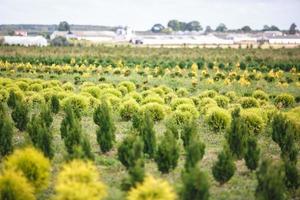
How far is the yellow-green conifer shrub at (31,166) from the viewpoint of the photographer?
27.7 feet

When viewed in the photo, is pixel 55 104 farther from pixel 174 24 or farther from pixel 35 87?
pixel 174 24

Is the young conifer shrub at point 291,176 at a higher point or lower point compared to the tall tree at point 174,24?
lower

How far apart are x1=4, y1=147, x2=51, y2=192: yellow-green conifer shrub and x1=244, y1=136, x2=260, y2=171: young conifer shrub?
→ 190 inches

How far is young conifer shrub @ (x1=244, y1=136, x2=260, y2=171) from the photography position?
10.4 m

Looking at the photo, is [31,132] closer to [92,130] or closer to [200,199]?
[92,130]

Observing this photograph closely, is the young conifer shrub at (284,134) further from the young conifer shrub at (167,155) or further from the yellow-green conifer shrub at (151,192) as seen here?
the yellow-green conifer shrub at (151,192)

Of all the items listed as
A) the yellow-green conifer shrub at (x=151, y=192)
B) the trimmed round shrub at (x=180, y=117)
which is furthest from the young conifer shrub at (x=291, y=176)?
the trimmed round shrub at (x=180, y=117)

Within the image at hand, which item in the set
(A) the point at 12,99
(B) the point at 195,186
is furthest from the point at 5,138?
(A) the point at 12,99

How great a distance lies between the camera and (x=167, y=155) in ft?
33.5

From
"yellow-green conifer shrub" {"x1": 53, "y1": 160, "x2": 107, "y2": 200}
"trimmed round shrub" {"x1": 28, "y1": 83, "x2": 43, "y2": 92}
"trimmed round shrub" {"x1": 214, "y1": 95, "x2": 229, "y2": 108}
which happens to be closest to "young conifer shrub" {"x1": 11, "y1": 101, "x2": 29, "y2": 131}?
"yellow-green conifer shrub" {"x1": 53, "y1": 160, "x2": 107, "y2": 200}

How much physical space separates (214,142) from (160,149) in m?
3.99

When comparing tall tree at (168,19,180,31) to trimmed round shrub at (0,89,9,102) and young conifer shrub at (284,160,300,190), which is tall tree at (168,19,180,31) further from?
young conifer shrub at (284,160,300,190)

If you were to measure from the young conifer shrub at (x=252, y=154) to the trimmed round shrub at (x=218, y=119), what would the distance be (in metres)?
4.18

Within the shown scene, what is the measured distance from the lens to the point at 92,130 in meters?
15.3
